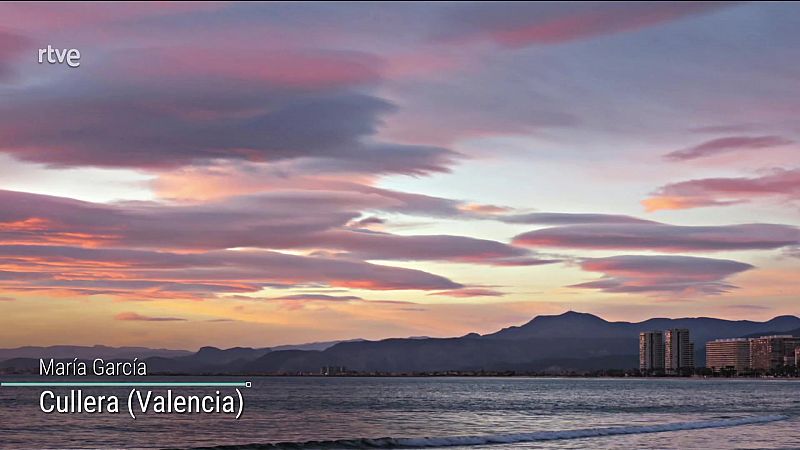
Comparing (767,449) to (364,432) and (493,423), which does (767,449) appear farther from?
(493,423)

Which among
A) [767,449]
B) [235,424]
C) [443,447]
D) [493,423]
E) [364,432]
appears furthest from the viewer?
[493,423]

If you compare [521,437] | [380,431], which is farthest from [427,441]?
[380,431]

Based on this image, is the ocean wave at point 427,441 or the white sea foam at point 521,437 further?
the white sea foam at point 521,437

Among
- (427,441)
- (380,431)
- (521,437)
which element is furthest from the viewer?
(380,431)

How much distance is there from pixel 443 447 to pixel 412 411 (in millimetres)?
64209

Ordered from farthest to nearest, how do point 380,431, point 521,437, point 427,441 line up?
point 380,431 → point 521,437 → point 427,441

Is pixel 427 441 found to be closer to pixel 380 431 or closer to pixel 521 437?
pixel 521 437

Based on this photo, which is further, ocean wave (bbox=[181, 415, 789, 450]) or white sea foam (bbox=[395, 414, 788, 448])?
white sea foam (bbox=[395, 414, 788, 448])

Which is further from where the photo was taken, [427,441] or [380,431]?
[380,431]

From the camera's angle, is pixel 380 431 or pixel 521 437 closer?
pixel 521 437

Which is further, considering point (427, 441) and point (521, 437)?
point (521, 437)

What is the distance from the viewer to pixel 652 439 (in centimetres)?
6969

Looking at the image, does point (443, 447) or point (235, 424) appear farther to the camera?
point (235, 424)

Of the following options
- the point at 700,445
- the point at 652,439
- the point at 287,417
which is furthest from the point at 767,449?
the point at 287,417
